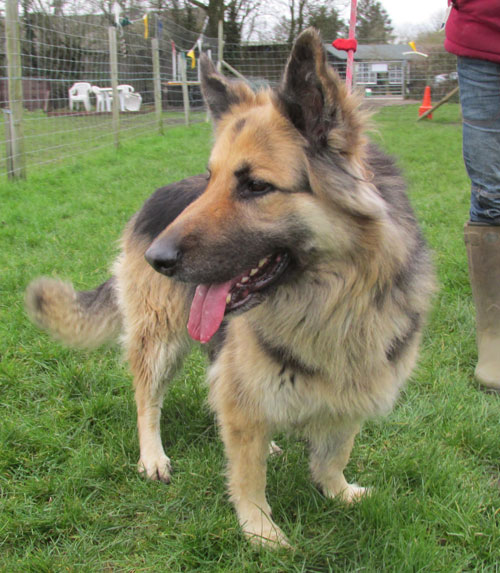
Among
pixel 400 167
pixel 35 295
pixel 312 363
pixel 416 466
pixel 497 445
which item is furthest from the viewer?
pixel 35 295

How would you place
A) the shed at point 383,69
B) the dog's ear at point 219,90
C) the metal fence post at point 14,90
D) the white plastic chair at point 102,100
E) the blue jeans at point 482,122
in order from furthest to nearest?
the shed at point 383,69
the white plastic chair at point 102,100
the metal fence post at point 14,90
the blue jeans at point 482,122
the dog's ear at point 219,90

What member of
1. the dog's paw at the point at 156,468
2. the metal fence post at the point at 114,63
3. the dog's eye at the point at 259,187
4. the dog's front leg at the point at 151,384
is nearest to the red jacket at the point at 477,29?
the dog's eye at the point at 259,187

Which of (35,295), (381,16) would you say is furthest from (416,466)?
(381,16)

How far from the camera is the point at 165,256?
154 centimetres

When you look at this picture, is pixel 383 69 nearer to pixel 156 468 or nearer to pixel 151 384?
pixel 151 384

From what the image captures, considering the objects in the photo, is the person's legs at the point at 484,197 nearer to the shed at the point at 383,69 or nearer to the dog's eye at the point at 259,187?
the dog's eye at the point at 259,187

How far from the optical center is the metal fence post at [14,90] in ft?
20.5

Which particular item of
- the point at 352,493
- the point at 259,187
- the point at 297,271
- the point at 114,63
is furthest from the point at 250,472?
the point at 114,63

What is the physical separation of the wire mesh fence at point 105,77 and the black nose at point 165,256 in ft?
2.81

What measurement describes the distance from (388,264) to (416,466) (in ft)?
3.25

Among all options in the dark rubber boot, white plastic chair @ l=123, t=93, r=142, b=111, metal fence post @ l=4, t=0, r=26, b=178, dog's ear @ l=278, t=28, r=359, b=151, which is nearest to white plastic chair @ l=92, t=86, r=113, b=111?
white plastic chair @ l=123, t=93, r=142, b=111

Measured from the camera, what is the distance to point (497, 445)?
90.8 inches

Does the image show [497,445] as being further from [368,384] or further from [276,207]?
[276,207]

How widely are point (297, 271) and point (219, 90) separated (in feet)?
2.76
